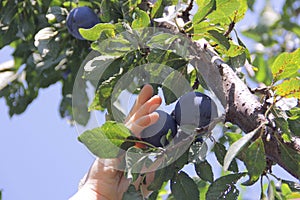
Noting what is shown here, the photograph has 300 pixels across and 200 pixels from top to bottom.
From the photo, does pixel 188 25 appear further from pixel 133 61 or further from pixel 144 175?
pixel 144 175

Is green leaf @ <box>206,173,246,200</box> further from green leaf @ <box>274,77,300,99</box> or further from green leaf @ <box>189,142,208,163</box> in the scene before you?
green leaf @ <box>274,77,300,99</box>

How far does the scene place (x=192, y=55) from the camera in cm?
109

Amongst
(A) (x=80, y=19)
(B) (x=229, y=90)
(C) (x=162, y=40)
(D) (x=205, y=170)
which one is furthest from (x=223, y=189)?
(A) (x=80, y=19)

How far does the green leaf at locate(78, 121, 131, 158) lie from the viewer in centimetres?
97

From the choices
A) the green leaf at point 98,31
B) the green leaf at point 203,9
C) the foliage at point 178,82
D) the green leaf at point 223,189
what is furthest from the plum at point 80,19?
the green leaf at point 223,189

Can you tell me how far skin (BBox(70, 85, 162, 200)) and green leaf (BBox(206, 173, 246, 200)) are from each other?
103 mm

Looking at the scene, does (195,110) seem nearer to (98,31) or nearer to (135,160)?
(135,160)

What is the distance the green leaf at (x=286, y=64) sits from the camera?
3.24 ft

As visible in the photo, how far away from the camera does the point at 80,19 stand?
4.46 ft

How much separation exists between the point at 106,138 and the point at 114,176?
0.66ft

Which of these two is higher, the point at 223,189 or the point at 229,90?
the point at 229,90

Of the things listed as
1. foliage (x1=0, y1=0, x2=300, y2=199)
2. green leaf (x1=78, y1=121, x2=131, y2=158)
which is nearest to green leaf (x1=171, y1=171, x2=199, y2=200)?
foliage (x1=0, y1=0, x2=300, y2=199)

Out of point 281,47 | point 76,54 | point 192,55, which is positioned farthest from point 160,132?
point 281,47

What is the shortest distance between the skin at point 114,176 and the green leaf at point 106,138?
43 mm
